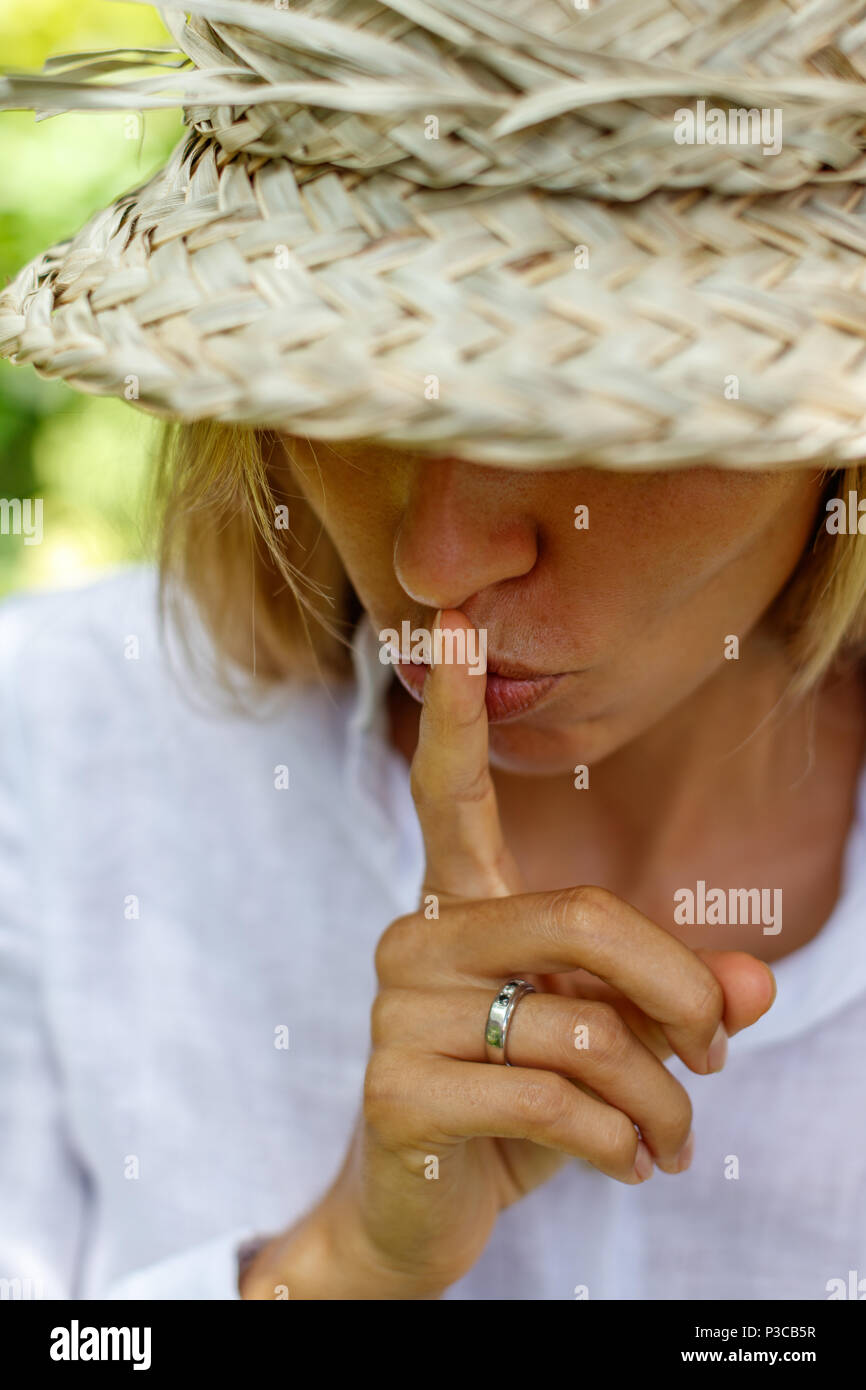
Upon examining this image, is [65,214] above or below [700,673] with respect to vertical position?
above

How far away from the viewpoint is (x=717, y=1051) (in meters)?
0.80

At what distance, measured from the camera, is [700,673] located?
0.84 meters

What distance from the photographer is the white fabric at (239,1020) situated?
3.37ft

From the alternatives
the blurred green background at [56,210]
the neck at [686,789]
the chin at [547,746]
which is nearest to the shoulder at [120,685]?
A: the neck at [686,789]

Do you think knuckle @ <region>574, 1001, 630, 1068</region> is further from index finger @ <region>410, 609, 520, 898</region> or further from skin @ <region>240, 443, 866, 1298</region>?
index finger @ <region>410, 609, 520, 898</region>

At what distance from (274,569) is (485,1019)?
0.50m

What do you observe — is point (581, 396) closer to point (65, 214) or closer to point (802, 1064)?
point (802, 1064)

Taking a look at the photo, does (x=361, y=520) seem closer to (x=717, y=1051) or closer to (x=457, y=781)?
(x=457, y=781)

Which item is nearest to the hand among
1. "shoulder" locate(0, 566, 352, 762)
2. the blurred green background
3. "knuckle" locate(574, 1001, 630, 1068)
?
"knuckle" locate(574, 1001, 630, 1068)

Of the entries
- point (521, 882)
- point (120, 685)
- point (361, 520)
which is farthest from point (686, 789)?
point (120, 685)

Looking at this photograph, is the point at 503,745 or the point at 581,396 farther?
the point at 503,745

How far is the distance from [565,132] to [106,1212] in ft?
3.50

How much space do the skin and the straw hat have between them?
0.41ft

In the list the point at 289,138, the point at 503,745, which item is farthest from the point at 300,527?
the point at 289,138
